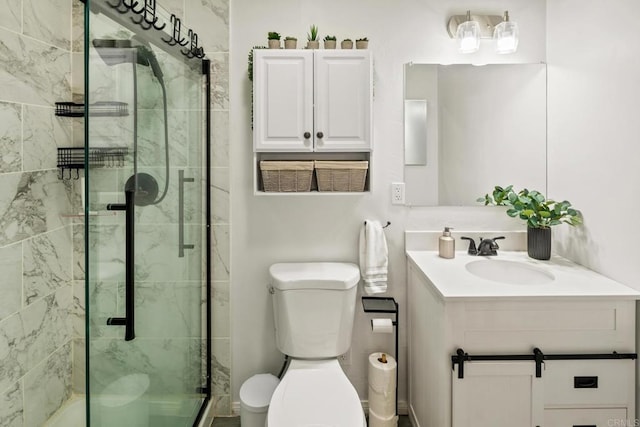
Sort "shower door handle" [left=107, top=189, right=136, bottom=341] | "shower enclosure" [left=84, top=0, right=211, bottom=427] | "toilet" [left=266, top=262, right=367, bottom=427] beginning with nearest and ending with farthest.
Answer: "shower enclosure" [left=84, top=0, right=211, bottom=427] < "shower door handle" [left=107, top=189, right=136, bottom=341] < "toilet" [left=266, top=262, right=367, bottom=427]

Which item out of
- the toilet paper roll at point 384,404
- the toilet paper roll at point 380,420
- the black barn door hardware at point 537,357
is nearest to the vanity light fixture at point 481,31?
the black barn door hardware at point 537,357

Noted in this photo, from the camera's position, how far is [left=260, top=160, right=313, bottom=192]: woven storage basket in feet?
6.84

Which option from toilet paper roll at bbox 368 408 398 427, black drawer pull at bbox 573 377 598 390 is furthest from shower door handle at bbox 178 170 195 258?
black drawer pull at bbox 573 377 598 390

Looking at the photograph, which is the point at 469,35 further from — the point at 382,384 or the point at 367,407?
the point at 367,407

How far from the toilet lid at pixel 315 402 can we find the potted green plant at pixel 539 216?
44.3 inches

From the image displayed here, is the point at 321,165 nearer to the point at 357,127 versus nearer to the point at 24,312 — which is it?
the point at 357,127

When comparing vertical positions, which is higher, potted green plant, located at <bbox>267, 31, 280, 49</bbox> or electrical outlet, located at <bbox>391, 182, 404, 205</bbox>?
A: potted green plant, located at <bbox>267, 31, 280, 49</bbox>

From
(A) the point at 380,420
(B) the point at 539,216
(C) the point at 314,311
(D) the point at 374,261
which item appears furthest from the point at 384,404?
(B) the point at 539,216

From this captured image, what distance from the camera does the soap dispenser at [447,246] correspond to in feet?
7.04

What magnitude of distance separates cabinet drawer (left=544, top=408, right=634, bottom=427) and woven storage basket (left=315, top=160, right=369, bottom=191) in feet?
3.98

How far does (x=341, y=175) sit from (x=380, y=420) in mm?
1190

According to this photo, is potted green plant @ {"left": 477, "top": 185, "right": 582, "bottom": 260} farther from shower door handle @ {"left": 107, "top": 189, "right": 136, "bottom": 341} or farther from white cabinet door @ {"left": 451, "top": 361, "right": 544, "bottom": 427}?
shower door handle @ {"left": 107, "top": 189, "right": 136, "bottom": 341}

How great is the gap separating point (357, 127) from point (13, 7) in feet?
5.14

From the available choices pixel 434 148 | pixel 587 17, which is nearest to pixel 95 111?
pixel 434 148
